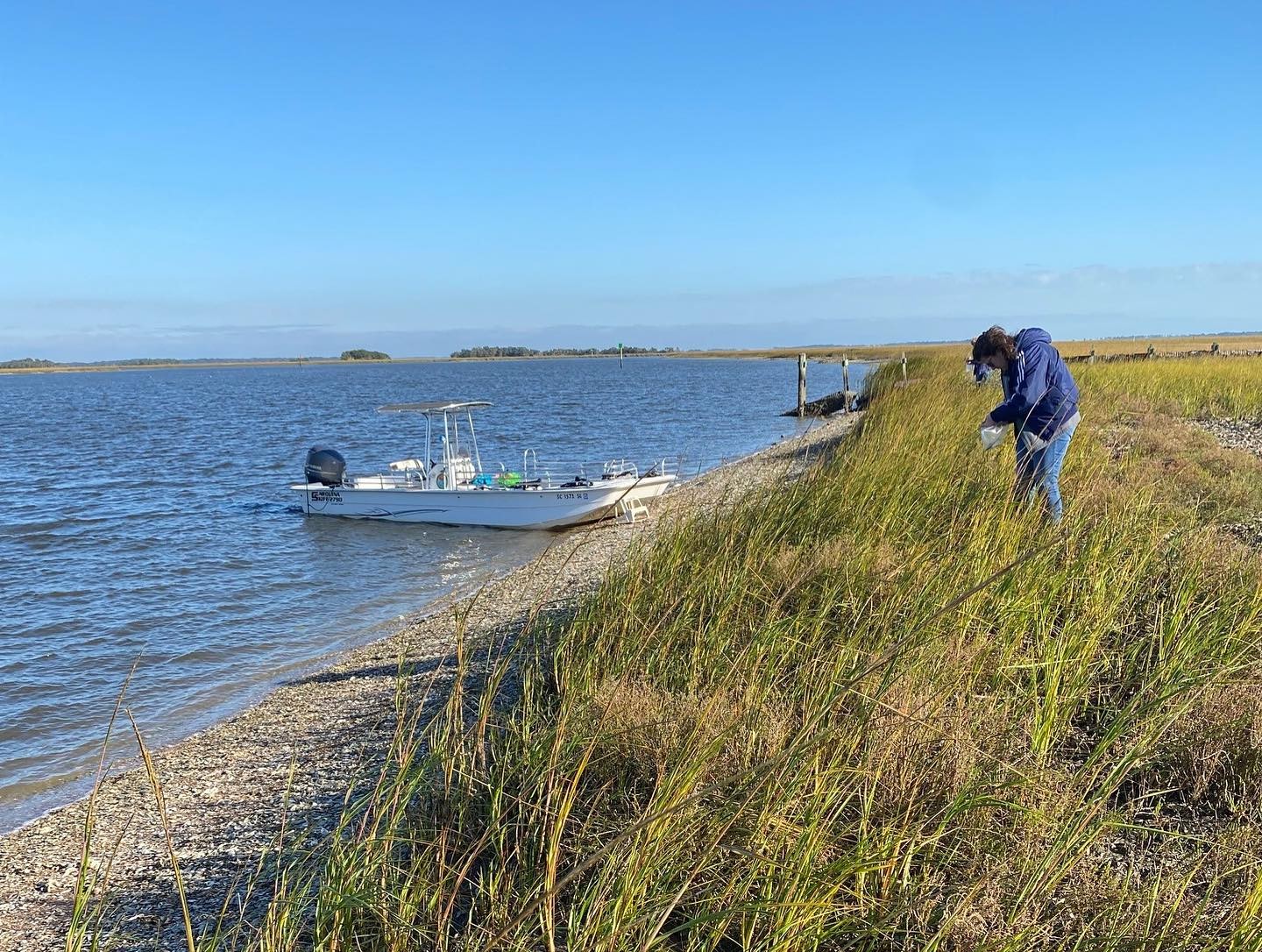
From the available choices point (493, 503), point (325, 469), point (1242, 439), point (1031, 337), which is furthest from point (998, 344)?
point (325, 469)

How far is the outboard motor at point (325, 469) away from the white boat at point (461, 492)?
19 millimetres

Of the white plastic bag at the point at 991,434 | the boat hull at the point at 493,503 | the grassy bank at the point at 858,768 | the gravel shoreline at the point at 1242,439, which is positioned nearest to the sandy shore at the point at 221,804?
the grassy bank at the point at 858,768

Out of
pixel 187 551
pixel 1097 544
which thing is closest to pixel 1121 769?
pixel 1097 544

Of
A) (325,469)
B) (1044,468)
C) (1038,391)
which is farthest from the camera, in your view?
(325,469)

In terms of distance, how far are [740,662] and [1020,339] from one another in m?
4.26

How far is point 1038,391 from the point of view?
6766mm

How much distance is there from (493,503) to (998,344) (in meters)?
11.7

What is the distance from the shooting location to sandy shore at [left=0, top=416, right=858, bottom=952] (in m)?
4.40

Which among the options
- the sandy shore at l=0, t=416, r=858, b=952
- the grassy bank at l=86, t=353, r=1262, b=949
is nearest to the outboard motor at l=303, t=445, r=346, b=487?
the sandy shore at l=0, t=416, r=858, b=952

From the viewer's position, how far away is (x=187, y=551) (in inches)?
611

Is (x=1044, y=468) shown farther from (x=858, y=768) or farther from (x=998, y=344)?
(x=858, y=768)

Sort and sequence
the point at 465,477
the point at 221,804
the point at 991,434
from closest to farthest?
the point at 221,804
the point at 991,434
the point at 465,477

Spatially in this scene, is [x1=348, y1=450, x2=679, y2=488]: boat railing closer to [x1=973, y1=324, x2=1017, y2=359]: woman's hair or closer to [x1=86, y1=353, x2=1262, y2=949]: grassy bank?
[x1=973, y1=324, x2=1017, y2=359]: woman's hair

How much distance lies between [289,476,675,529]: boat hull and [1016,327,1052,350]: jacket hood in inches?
378
